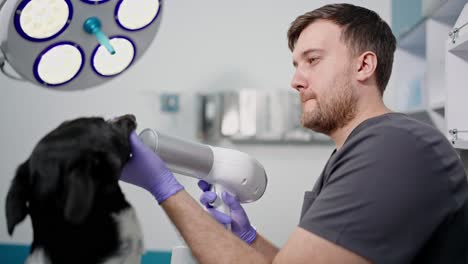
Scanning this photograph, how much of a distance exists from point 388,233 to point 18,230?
1.85 metres

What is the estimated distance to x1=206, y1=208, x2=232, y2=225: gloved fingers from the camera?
39.2 inches

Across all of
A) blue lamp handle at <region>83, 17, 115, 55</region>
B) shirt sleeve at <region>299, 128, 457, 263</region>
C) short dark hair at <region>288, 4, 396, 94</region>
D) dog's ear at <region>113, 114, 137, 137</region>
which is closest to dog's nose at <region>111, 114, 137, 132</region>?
dog's ear at <region>113, 114, 137, 137</region>

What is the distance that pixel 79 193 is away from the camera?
0.63 meters

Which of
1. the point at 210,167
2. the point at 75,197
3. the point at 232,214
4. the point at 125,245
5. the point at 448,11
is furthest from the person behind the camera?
the point at 448,11

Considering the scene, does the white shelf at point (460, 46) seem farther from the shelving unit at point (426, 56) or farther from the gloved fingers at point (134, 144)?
the gloved fingers at point (134, 144)

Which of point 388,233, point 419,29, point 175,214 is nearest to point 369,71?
point 388,233

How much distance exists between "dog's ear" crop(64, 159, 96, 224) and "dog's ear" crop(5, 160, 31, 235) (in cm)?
11

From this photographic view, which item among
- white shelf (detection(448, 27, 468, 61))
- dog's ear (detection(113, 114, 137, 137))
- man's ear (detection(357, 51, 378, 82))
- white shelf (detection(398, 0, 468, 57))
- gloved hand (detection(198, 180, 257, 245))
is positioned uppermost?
white shelf (detection(398, 0, 468, 57))

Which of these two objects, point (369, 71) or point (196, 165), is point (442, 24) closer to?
point (369, 71)

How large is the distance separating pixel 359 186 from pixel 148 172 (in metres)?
0.42

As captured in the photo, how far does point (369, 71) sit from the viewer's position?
40.2 inches

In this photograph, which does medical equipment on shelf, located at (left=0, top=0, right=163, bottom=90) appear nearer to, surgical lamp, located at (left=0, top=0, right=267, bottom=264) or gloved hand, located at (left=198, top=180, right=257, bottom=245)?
surgical lamp, located at (left=0, top=0, right=267, bottom=264)

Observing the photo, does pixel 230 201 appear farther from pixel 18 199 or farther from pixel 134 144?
pixel 18 199

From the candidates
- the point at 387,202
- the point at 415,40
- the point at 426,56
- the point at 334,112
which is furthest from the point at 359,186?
the point at 415,40
